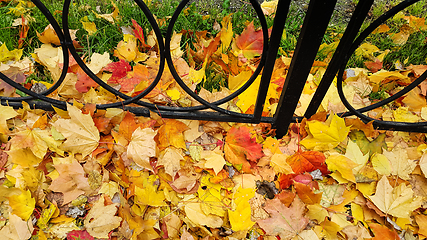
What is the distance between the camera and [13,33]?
1.74 metres

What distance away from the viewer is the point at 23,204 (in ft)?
3.61

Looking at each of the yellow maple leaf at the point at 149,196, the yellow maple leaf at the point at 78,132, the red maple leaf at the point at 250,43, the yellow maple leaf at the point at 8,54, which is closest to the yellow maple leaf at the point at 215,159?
the yellow maple leaf at the point at 149,196

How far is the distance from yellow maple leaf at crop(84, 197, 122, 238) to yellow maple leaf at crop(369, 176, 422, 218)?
1154mm

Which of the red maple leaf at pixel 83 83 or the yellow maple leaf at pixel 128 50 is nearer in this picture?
the red maple leaf at pixel 83 83

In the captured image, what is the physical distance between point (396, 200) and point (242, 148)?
2.37 feet

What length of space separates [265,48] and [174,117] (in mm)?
577

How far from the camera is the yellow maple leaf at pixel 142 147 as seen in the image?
1.19 metres

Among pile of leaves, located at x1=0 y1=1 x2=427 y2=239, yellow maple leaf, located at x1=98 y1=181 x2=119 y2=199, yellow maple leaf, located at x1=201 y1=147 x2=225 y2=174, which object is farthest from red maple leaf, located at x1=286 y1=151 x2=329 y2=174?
yellow maple leaf, located at x1=98 y1=181 x2=119 y2=199

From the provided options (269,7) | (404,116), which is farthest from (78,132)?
(404,116)

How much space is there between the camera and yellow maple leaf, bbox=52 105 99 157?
1190 mm

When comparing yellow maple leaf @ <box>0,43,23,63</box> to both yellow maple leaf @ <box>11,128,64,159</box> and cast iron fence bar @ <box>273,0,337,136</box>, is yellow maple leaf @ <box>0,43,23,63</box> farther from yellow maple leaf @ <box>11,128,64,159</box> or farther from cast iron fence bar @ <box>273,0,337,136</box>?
cast iron fence bar @ <box>273,0,337,136</box>

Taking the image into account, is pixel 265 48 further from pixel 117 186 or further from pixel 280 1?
pixel 117 186

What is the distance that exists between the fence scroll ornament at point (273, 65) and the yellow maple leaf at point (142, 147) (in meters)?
0.13

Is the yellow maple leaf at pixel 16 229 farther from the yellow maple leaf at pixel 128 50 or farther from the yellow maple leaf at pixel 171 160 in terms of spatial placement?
the yellow maple leaf at pixel 128 50
